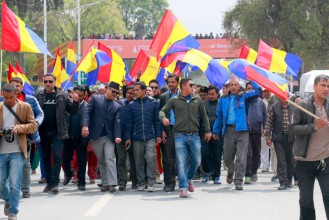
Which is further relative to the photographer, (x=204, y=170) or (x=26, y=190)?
(x=204, y=170)

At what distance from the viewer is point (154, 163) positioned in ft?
50.4

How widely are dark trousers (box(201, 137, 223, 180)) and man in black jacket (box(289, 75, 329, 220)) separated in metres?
7.11

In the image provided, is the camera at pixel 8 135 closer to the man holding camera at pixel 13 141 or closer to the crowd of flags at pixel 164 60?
the man holding camera at pixel 13 141

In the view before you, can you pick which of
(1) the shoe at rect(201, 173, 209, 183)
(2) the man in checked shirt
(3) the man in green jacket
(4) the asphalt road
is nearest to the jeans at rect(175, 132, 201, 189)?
(3) the man in green jacket

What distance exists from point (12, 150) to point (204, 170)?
634 cm

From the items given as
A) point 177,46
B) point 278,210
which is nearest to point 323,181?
point 278,210

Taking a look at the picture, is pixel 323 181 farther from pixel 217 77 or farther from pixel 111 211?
pixel 217 77

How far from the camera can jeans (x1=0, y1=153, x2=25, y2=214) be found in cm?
1149

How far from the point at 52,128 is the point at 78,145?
984 millimetres

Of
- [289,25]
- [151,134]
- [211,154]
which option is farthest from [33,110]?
[289,25]

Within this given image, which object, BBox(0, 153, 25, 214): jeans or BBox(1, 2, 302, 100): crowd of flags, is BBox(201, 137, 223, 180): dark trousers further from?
BBox(0, 153, 25, 214): jeans

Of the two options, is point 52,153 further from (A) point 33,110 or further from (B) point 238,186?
(B) point 238,186

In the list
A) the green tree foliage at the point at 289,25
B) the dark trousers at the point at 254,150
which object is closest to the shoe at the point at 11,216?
the dark trousers at the point at 254,150

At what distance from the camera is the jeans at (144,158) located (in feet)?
50.3
